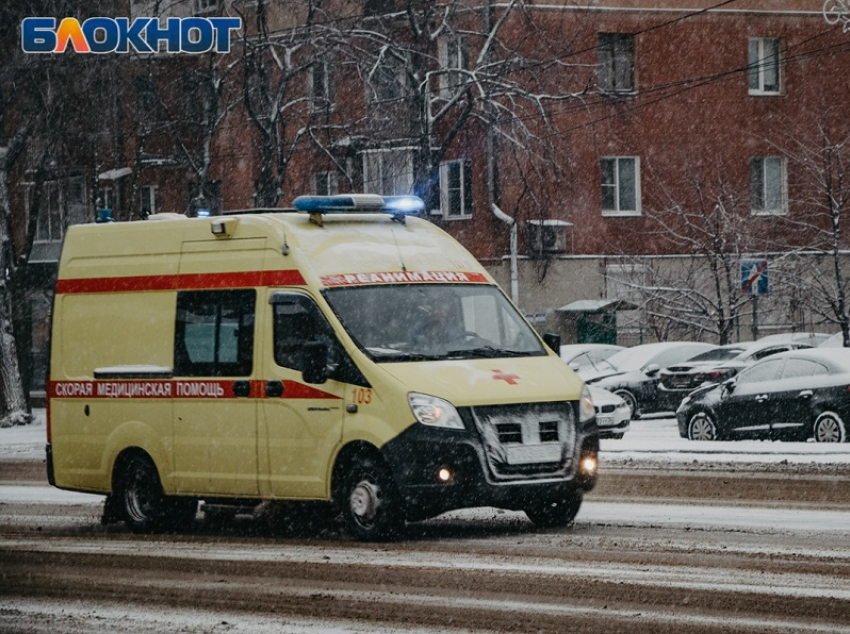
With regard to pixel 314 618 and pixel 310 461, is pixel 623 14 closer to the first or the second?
pixel 310 461

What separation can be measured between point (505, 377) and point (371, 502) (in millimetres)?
1397

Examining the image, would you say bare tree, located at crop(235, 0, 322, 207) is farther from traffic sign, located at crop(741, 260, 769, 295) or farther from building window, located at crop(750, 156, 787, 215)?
building window, located at crop(750, 156, 787, 215)

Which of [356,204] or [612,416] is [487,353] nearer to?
[356,204]

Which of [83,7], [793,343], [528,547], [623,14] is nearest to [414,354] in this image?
[528,547]

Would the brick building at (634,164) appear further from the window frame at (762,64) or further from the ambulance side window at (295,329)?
the ambulance side window at (295,329)

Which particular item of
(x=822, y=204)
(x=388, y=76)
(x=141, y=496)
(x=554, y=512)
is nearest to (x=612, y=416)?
(x=388, y=76)

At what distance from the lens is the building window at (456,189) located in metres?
45.5

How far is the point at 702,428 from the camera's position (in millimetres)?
25531

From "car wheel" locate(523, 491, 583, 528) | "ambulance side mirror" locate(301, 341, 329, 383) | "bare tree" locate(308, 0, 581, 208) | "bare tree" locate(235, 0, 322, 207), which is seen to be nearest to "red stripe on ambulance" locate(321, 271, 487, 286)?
"ambulance side mirror" locate(301, 341, 329, 383)

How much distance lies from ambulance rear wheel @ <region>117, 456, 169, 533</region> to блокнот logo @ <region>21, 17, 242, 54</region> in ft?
69.5

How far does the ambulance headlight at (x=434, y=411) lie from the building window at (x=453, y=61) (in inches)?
777

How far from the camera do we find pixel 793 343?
33.1 meters

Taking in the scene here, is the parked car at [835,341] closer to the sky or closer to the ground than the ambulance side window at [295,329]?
closer to the ground

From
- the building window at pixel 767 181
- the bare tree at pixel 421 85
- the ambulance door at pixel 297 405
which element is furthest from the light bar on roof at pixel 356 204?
the building window at pixel 767 181
